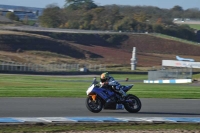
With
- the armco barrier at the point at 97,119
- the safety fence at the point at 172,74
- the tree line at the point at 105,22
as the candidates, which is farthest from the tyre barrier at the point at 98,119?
the tree line at the point at 105,22

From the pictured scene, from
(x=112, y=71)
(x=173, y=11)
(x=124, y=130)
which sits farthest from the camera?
(x=173, y=11)

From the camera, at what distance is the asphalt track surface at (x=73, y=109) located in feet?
51.9

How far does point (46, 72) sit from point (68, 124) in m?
50.2

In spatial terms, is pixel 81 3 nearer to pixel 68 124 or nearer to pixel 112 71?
pixel 112 71

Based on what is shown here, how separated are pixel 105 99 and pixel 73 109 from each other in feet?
4.55

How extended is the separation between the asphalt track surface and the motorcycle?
0.60 feet

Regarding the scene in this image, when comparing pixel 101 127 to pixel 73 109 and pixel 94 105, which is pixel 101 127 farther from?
pixel 73 109

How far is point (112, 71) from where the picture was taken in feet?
233

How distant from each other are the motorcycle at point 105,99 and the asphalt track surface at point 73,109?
0.18 meters

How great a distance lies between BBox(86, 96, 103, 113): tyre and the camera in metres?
16.2

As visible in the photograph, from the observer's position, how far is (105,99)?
53.3ft

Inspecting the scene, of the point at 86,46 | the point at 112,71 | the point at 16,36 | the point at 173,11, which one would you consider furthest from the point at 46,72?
the point at 173,11

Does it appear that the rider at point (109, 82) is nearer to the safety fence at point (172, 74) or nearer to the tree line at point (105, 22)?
the safety fence at point (172, 74)

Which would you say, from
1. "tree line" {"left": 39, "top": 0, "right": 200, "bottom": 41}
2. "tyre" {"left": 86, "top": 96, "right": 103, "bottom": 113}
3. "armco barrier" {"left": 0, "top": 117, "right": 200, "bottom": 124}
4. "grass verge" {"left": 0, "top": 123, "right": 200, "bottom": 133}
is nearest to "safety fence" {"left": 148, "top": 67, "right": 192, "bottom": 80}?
"tyre" {"left": 86, "top": 96, "right": 103, "bottom": 113}
